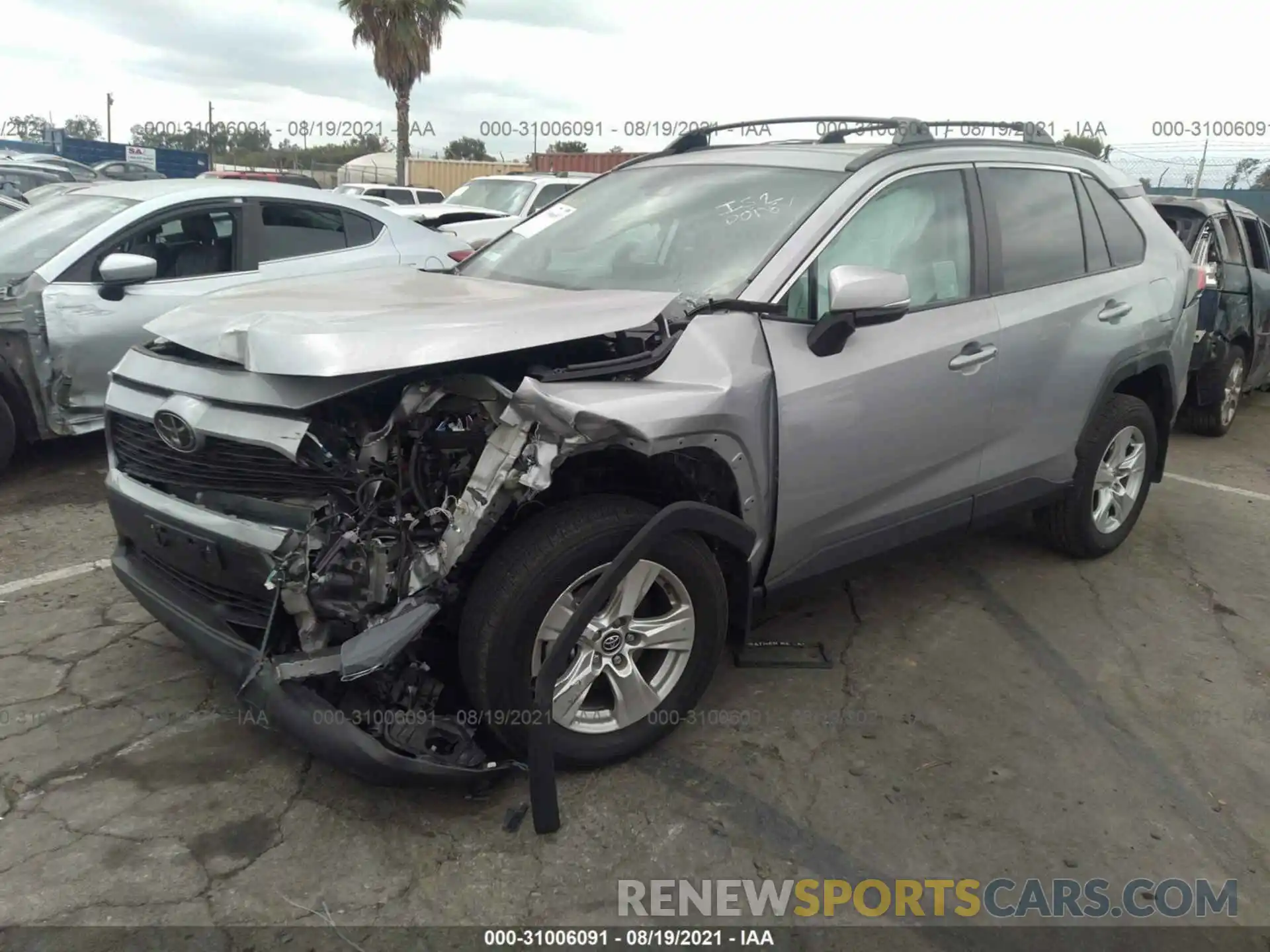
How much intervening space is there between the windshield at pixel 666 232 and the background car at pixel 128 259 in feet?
1.85

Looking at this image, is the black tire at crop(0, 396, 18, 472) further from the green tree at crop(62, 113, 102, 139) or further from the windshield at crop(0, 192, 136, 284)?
the green tree at crop(62, 113, 102, 139)

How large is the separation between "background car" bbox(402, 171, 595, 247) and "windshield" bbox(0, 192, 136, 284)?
5.02 m

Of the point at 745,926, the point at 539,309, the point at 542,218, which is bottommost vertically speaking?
the point at 745,926

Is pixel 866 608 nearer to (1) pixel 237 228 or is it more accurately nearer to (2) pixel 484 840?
(2) pixel 484 840

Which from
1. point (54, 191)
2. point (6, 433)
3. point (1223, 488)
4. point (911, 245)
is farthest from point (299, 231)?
point (1223, 488)

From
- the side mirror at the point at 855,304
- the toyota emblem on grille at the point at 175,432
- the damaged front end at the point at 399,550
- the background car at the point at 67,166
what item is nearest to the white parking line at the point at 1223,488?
the side mirror at the point at 855,304

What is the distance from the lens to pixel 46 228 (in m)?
5.58

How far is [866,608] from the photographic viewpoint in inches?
160

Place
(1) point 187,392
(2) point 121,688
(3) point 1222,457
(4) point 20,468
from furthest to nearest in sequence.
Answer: (3) point 1222,457
(4) point 20,468
(2) point 121,688
(1) point 187,392

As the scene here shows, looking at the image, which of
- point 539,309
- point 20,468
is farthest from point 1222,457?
point 20,468

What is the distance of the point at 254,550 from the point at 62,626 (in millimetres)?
1686

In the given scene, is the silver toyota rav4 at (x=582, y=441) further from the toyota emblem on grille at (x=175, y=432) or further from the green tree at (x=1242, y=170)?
the green tree at (x=1242, y=170)

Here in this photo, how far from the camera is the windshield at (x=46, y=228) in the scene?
5223 millimetres

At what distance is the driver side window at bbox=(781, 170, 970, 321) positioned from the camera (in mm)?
3096
